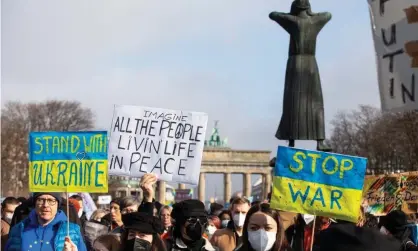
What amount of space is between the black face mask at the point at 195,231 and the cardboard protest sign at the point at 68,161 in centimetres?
85

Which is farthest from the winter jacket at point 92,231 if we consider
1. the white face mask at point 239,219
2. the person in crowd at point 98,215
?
the white face mask at point 239,219

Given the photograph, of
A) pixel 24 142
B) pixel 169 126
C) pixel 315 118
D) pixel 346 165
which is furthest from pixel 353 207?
Result: pixel 24 142

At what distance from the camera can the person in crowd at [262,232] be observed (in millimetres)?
6617

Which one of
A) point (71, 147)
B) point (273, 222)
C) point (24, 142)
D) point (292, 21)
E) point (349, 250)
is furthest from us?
point (24, 142)

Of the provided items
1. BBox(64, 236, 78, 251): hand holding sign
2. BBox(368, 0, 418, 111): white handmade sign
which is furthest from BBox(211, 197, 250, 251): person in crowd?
BBox(368, 0, 418, 111): white handmade sign

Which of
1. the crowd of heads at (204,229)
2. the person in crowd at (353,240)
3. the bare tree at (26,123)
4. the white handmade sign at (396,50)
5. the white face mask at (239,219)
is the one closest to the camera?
the person in crowd at (353,240)

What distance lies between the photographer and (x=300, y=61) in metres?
15.5

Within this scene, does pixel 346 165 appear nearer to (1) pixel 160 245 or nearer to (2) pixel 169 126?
(1) pixel 160 245

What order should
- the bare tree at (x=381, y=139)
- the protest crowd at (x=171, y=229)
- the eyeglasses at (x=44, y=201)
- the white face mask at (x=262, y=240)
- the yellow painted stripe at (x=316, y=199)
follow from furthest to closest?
the bare tree at (x=381, y=139) → the eyeglasses at (x=44, y=201) → the yellow painted stripe at (x=316, y=199) → the protest crowd at (x=171, y=229) → the white face mask at (x=262, y=240)

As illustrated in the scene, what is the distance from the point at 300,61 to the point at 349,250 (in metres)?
11.5

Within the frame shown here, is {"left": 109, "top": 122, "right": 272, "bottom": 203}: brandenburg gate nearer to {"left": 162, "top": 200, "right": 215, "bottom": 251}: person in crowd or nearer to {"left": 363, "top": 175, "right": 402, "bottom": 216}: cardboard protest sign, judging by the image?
{"left": 363, "top": 175, "right": 402, "bottom": 216}: cardboard protest sign

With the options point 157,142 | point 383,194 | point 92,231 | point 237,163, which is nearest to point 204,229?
point 92,231

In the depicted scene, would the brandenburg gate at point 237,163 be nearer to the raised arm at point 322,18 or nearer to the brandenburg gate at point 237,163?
the brandenburg gate at point 237,163

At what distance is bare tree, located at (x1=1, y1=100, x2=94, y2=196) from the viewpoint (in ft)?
266
